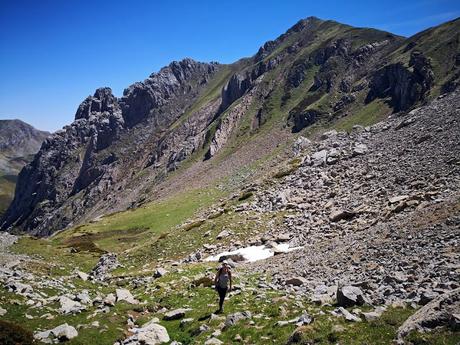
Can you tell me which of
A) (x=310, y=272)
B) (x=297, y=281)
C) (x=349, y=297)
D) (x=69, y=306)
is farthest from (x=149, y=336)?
(x=310, y=272)

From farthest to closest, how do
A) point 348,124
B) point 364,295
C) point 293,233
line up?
point 348,124
point 293,233
point 364,295

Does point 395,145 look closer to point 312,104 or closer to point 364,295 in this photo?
point 364,295

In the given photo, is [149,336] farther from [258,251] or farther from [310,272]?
[258,251]

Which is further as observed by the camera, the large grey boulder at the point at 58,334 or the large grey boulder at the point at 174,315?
the large grey boulder at the point at 174,315

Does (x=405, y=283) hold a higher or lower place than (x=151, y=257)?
higher

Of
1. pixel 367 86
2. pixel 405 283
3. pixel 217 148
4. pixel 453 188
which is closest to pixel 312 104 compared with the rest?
pixel 367 86

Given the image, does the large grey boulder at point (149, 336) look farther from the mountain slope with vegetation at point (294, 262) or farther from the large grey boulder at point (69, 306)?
the large grey boulder at point (69, 306)

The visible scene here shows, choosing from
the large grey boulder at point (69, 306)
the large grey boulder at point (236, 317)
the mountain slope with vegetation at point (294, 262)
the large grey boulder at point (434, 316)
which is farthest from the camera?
the large grey boulder at point (69, 306)

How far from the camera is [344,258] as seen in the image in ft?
91.2

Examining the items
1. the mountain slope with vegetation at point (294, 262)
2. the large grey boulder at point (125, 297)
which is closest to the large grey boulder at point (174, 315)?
the mountain slope with vegetation at point (294, 262)

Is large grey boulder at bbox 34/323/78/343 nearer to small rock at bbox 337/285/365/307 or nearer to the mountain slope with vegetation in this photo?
the mountain slope with vegetation

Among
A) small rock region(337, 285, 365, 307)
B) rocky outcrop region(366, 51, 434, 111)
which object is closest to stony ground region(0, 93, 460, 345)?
small rock region(337, 285, 365, 307)

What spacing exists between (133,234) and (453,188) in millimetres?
62098

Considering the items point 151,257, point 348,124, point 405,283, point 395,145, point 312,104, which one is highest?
point 312,104
